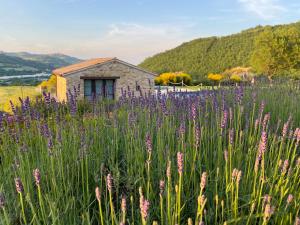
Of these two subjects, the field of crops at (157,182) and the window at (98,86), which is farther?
the window at (98,86)

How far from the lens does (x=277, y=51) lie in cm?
3612

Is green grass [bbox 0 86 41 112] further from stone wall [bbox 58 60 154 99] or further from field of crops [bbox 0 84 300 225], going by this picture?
field of crops [bbox 0 84 300 225]

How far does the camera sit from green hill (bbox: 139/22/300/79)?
6325 centimetres

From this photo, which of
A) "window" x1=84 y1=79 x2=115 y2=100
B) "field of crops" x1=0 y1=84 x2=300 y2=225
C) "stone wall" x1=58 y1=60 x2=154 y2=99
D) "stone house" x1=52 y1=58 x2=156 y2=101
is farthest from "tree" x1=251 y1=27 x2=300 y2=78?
"field of crops" x1=0 y1=84 x2=300 y2=225

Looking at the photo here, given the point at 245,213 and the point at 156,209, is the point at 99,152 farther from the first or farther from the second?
the point at 245,213

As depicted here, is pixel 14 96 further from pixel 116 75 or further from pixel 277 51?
pixel 277 51

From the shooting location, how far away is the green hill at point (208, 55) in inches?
2490

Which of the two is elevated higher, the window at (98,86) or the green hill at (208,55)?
the green hill at (208,55)

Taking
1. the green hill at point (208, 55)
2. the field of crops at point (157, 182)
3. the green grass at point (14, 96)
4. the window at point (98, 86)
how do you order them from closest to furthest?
the field of crops at point (157, 182), the green grass at point (14, 96), the window at point (98, 86), the green hill at point (208, 55)

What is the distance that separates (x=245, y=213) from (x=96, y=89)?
22.5 meters

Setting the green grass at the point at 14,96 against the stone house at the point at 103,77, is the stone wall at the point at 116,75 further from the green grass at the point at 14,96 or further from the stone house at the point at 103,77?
the green grass at the point at 14,96

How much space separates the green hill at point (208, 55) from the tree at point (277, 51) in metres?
22.6

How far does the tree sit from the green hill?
22.6 meters

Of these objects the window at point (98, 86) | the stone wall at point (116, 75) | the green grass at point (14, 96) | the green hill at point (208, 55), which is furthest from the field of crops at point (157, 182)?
the green hill at point (208, 55)
